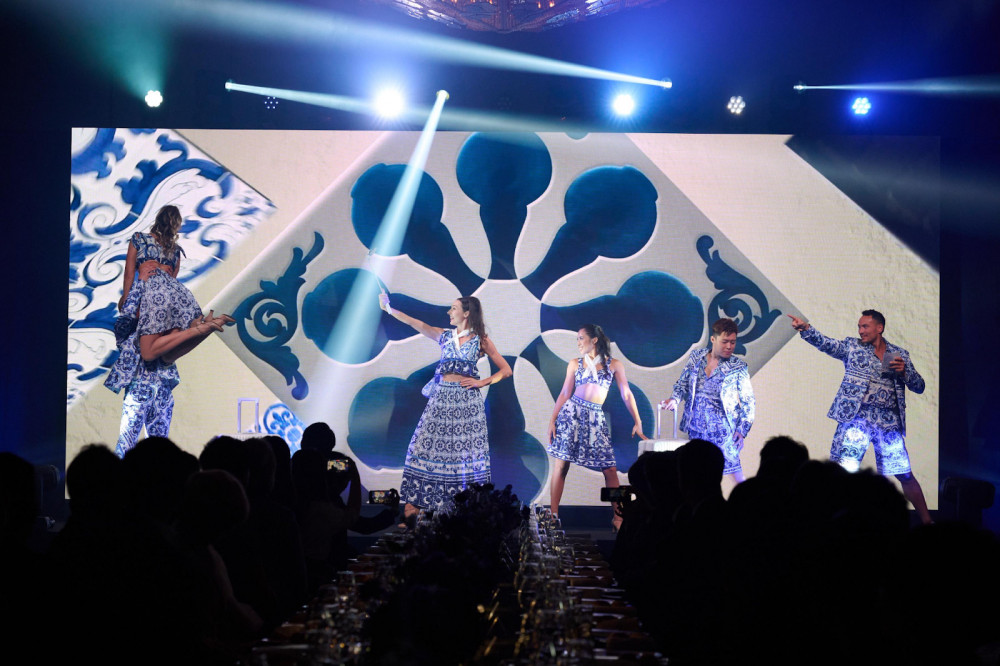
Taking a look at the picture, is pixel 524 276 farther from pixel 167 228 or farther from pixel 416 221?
pixel 167 228

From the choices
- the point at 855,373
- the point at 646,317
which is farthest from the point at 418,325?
the point at 855,373

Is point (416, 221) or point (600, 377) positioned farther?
point (416, 221)

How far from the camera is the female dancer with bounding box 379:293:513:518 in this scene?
7.84 meters

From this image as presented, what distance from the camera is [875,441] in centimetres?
789

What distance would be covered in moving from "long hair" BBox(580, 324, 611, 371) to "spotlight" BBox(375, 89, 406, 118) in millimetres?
2478

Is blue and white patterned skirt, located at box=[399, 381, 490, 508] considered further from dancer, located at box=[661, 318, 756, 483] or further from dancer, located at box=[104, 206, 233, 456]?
dancer, located at box=[104, 206, 233, 456]

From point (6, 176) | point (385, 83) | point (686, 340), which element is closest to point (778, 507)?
point (686, 340)

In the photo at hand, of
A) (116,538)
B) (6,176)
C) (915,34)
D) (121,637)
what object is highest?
(915,34)

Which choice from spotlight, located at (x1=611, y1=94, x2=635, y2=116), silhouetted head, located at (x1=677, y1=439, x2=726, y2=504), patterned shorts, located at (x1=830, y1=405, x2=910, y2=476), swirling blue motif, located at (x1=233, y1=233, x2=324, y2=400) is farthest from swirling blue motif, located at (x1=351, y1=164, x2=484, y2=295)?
silhouetted head, located at (x1=677, y1=439, x2=726, y2=504)

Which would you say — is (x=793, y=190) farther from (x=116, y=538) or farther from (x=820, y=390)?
(x=116, y=538)

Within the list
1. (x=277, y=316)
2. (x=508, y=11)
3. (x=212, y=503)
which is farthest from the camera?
(x=277, y=316)

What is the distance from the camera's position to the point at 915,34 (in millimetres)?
8102

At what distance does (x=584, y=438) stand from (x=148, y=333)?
12.5ft

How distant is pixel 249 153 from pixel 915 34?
229 inches
